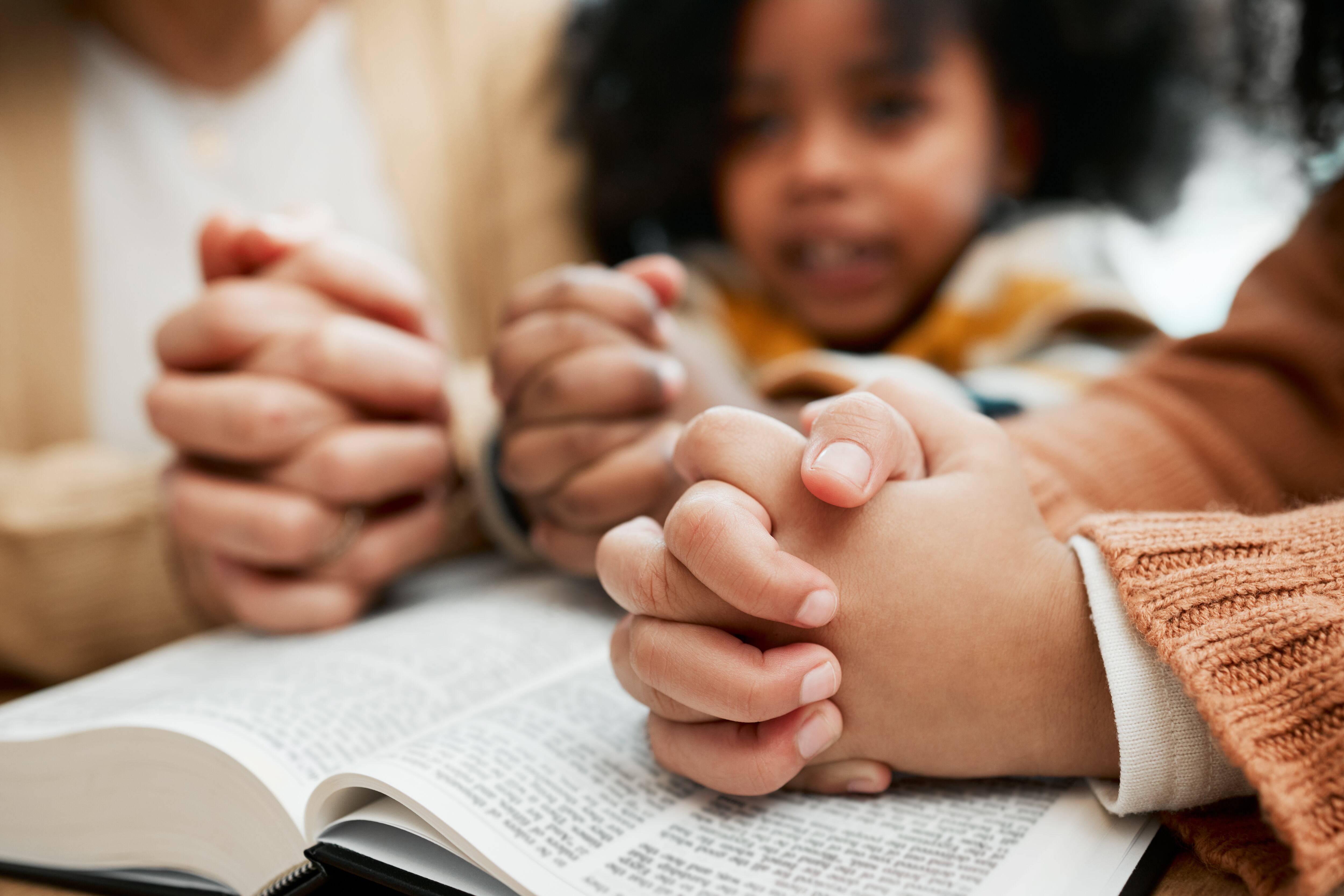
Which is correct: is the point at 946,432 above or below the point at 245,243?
below

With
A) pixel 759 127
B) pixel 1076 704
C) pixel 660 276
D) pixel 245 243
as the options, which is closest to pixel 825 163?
pixel 759 127

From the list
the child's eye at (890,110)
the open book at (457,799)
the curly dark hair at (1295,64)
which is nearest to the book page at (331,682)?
the open book at (457,799)

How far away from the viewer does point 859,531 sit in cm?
31

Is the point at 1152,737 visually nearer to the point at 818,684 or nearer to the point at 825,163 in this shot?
the point at 818,684

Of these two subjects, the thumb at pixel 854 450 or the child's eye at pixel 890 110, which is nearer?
the thumb at pixel 854 450

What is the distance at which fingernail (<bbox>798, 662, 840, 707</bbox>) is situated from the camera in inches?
11.5

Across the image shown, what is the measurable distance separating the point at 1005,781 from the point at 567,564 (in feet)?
0.96

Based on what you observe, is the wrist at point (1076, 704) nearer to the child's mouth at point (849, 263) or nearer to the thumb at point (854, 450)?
the thumb at point (854, 450)

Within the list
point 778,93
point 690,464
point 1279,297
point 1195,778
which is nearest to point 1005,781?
point 1195,778

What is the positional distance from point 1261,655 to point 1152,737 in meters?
0.04

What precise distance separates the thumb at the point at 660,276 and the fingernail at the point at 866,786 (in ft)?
1.10

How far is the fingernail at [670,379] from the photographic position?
19.7 inches

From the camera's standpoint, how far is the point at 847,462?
0.30 meters

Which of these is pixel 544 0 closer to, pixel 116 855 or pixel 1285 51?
pixel 1285 51
